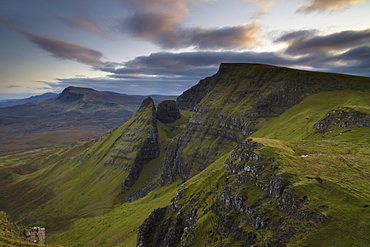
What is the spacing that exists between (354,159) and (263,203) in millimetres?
32713

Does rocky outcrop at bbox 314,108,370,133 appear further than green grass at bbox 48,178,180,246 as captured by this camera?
No

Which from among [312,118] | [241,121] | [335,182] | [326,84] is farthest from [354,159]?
[326,84]

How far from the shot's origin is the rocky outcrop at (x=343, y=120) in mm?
89250

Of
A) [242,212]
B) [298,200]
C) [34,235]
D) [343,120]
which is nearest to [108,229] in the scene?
[34,235]

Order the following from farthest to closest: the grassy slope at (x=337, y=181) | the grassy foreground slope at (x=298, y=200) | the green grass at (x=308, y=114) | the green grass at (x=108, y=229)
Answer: the green grass at (x=108, y=229)
the green grass at (x=308, y=114)
the grassy foreground slope at (x=298, y=200)
the grassy slope at (x=337, y=181)

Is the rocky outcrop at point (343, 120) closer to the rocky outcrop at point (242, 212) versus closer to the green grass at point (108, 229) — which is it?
the rocky outcrop at point (242, 212)

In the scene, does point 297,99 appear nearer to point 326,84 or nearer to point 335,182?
point 326,84

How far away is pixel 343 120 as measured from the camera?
3804 inches

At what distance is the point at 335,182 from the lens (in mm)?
48469

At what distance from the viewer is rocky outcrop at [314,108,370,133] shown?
89.2 meters

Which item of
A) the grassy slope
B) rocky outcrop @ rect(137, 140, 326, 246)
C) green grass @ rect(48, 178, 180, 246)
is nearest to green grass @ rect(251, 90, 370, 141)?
the grassy slope

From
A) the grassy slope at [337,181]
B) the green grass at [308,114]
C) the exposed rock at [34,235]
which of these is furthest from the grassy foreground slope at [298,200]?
the exposed rock at [34,235]

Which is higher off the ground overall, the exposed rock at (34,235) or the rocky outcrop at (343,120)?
the rocky outcrop at (343,120)

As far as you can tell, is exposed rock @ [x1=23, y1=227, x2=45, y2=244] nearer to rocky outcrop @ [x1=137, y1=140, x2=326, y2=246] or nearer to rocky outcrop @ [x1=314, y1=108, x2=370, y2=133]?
rocky outcrop @ [x1=137, y1=140, x2=326, y2=246]
